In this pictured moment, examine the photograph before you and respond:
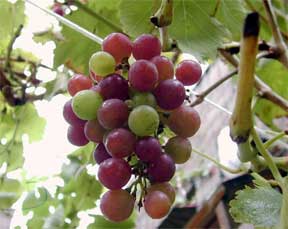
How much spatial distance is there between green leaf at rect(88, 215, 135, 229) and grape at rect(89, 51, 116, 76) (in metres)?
0.35

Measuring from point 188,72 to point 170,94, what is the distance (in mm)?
46

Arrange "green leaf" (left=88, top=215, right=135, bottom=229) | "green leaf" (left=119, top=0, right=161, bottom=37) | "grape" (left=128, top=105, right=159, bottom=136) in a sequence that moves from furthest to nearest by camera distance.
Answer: "green leaf" (left=88, top=215, right=135, bottom=229) < "green leaf" (left=119, top=0, right=161, bottom=37) < "grape" (left=128, top=105, right=159, bottom=136)

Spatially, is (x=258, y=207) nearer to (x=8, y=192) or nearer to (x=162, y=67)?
(x=162, y=67)

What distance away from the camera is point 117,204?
407 millimetres

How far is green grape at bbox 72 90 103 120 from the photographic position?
0.42 metres

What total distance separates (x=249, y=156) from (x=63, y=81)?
1.75 feet

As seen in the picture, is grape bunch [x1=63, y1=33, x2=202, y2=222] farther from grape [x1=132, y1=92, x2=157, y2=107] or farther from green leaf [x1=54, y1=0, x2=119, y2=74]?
green leaf [x1=54, y1=0, x2=119, y2=74]

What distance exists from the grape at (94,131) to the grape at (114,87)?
0.02m

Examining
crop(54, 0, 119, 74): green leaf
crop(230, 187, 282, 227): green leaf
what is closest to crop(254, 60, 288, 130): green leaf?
crop(54, 0, 119, 74): green leaf

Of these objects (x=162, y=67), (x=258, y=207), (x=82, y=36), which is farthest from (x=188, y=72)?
(x=82, y=36)

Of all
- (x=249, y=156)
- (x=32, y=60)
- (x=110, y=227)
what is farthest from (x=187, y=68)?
(x=32, y=60)

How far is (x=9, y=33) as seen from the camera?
0.82 metres

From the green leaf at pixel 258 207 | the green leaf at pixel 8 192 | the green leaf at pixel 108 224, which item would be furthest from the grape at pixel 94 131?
the green leaf at pixel 8 192

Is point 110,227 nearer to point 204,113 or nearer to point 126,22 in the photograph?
point 126,22
